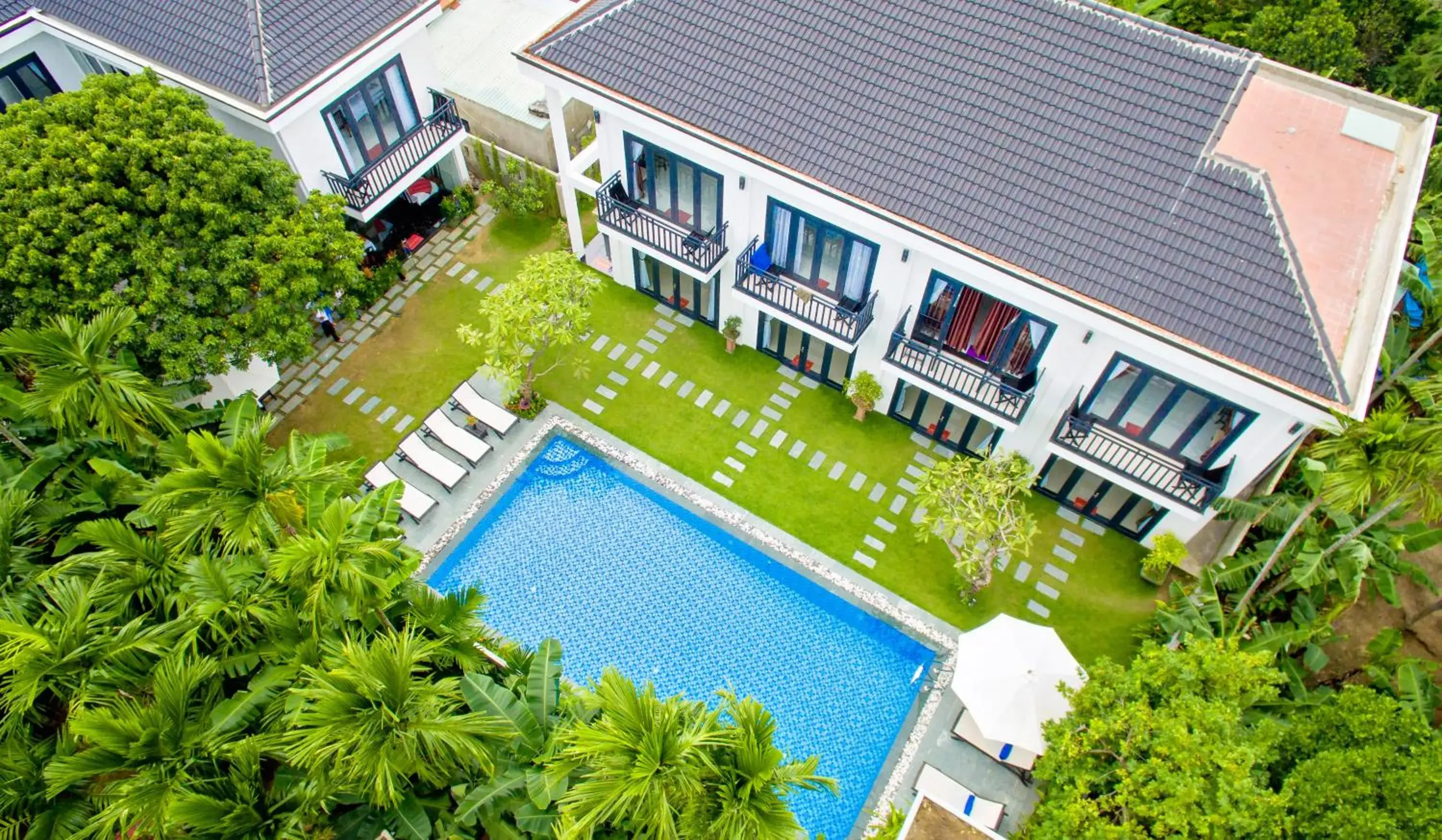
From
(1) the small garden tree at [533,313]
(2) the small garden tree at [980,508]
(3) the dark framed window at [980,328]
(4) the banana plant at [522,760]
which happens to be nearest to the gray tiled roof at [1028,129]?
(3) the dark framed window at [980,328]

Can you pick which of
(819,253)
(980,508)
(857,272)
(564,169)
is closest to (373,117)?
(564,169)

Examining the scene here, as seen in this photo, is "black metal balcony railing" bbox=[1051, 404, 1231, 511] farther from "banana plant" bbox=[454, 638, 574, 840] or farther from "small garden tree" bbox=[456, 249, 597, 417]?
"banana plant" bbox=[454, 638, 574, 840]

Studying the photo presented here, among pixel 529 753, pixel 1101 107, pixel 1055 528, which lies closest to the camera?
pixel 529 753

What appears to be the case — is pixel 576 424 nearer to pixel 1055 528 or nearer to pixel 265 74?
pixel 265 74

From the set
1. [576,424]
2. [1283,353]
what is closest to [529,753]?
[576,424]

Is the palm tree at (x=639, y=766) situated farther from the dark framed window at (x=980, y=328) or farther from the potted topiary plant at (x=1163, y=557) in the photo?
the potted topiary plant at (x=1163, y=557)

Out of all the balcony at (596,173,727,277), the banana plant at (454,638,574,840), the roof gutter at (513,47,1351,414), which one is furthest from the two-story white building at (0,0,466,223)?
the banana plant at (454,638,574,840)
